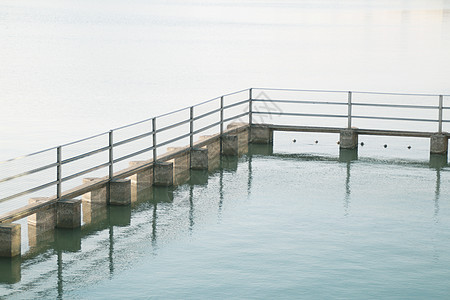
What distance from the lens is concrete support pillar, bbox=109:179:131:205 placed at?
16078 millimetres

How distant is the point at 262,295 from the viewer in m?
11.6

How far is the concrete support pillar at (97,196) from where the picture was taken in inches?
623

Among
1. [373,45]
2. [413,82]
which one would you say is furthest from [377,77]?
[373,45]

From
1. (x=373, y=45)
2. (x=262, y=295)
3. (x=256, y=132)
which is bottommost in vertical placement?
(x=262, y=295)

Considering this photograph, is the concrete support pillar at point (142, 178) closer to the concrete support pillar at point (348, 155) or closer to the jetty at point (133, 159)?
the jetty at point (133, 159)

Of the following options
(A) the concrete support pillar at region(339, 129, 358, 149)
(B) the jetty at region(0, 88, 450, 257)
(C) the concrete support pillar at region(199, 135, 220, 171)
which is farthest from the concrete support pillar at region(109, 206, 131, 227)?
(A) the concrete support pillar at region(339, 129, 358, 149)

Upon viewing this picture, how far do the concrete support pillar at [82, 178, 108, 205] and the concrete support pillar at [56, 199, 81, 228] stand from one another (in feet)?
3.92

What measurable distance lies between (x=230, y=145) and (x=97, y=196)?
5.78 metres

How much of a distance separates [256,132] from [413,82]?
24.0 metres

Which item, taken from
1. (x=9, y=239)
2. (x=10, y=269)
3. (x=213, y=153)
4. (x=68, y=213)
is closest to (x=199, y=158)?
(x=213, y=153)

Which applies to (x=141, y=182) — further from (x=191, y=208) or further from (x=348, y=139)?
(x=348, y=139)

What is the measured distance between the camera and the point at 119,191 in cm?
1609

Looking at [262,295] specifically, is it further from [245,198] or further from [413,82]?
[413,82]

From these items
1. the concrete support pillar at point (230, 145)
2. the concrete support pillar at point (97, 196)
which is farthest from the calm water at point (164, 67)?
the concrete support pillar at point (97, 196)
